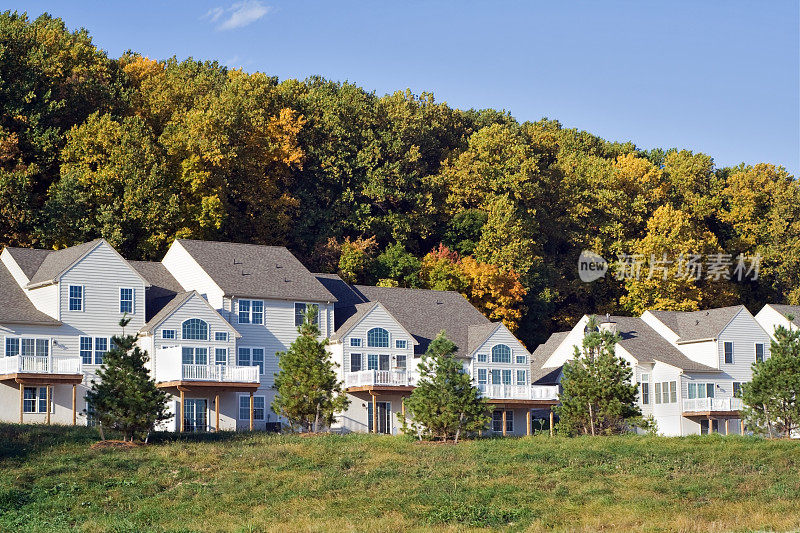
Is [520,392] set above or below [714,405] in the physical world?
above

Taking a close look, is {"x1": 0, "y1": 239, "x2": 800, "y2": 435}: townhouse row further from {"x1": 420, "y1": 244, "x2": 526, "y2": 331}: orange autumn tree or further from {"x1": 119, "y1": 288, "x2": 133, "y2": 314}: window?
{"x1": 420, "y1": 244, "x2": 526, "y2": 331}: orange autumn tree

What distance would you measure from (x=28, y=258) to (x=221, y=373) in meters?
12.7

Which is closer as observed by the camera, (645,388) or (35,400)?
(35,400)

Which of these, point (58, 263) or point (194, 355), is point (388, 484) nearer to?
point (194, 355)

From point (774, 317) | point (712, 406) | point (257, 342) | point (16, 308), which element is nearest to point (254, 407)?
point (257, 342)

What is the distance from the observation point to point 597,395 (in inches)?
2074

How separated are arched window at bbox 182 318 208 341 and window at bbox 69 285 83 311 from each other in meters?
5.15

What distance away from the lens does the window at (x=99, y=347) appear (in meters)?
58.1

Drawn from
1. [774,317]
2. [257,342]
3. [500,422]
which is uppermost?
[774,317]

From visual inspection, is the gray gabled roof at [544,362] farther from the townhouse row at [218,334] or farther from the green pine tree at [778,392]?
the green pine tree at [778,392]

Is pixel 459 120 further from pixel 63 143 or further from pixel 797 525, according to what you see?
pixel 797 525

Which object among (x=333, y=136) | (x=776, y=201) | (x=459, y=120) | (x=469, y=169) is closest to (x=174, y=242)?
(x=333, y=136)

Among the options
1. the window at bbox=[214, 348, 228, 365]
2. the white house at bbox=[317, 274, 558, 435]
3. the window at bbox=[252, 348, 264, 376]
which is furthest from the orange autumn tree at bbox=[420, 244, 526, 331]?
the window at bbox=[214, 348, 228, 365]

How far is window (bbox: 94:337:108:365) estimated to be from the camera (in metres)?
58.1
